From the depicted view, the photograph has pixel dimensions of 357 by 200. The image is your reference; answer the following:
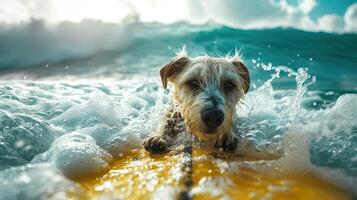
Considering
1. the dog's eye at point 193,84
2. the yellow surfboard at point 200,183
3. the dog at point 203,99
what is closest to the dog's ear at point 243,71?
the dog at point 203,99

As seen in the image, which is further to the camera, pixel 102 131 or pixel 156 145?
pixel 102 131

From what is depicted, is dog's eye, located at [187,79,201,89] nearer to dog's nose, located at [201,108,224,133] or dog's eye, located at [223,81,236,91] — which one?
dog's eye, located at [223,81,236,91]

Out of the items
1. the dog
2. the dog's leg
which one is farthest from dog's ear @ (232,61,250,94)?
the dog's leg

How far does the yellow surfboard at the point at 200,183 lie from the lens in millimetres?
3488

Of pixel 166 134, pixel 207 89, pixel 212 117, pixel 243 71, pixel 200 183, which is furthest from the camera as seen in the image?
pixel 243 71

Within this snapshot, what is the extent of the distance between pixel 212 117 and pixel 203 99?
0.30 meters

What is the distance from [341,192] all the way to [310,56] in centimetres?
1661

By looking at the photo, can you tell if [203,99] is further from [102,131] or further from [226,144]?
[102,131]

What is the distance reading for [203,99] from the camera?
493 cm

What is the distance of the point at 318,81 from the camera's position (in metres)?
14.8

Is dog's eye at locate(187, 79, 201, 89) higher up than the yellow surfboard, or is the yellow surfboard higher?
dog's eye at locate(187, 79, 201, 89)

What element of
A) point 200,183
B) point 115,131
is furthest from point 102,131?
point 200,183

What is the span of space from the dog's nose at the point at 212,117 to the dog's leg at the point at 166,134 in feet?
2.36

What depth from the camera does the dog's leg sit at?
522 cm
